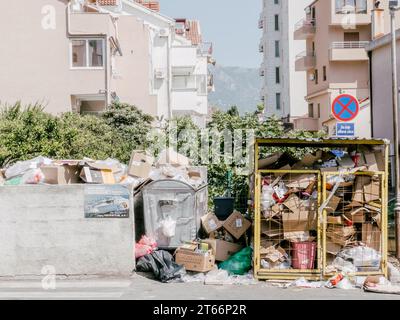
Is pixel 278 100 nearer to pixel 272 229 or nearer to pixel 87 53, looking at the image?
pixel 87 53

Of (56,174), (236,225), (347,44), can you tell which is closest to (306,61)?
(347,44)

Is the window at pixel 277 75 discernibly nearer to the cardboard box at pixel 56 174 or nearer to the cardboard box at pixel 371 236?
the cardboard box at pixel 56 174

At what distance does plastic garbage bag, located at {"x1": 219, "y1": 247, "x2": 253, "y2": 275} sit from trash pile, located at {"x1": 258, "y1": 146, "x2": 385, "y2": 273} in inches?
18.5

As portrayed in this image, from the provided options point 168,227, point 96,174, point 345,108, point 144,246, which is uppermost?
point 345,108

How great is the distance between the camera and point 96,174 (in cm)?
1167

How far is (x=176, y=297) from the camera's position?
9.61m

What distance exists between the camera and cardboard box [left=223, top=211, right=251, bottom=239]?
1166 cm

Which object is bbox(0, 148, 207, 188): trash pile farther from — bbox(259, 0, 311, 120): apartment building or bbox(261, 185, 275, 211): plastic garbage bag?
bbox(259, 0, 311, 120): apartment building

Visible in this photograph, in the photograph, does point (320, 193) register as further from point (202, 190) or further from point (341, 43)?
point (341, 43)

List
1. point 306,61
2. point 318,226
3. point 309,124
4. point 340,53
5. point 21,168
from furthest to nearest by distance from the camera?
1. point 306,61
2. point 309,124
3. point 340,53
4. point 21,168
5. point 318,226

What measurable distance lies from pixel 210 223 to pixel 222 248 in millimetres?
627

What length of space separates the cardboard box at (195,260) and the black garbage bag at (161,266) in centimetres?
14

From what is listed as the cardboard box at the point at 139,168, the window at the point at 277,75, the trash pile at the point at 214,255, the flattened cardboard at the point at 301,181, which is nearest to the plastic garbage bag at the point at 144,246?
the trash pile at the point at 214,255
